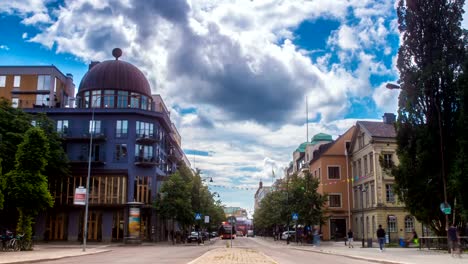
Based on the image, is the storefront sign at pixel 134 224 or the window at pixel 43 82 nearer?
the storefront sign at pixel 134 224

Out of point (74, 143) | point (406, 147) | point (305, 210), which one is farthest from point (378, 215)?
point (74, 143)

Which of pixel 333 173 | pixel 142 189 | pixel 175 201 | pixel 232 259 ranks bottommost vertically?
pixel 232 259

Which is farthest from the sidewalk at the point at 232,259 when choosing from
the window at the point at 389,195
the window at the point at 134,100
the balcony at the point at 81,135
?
the window at the point at 134,100

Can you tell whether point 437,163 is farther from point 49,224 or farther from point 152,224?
point 49,224

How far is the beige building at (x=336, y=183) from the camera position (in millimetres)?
74812

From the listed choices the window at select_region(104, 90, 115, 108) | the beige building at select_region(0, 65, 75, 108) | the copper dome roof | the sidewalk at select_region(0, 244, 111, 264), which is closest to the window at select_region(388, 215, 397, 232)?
the copper dome roof

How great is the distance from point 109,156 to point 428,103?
4228 centimetres

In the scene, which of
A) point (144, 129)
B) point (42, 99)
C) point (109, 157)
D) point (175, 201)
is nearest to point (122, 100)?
point (144, 129)

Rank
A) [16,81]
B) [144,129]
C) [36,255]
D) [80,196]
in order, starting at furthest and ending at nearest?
[16,81] < [144,129] < [80,196] < [36,255]

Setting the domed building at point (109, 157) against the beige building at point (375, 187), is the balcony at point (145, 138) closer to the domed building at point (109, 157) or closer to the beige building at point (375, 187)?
the domed building at point (109, 157)

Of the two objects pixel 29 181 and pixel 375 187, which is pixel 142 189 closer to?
pixel 29 181

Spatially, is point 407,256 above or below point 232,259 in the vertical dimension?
below

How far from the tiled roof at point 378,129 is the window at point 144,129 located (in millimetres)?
28057

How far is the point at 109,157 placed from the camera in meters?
66.5
